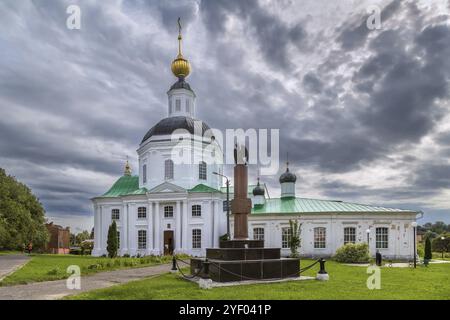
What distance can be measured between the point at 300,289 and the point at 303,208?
2449 centimetres

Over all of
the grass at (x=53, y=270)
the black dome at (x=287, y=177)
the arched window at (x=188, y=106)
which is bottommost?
the grass at (x=53, y=270)

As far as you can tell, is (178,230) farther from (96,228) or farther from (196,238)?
(96,228)

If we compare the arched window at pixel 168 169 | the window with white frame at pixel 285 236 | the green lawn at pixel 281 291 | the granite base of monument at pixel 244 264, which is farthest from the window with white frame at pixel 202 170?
the green lawn at pixel 281 291

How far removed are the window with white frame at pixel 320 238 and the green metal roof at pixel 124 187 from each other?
19.1 meters

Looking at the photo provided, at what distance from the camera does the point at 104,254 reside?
39.8 m

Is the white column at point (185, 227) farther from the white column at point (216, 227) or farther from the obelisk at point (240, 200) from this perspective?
the obelisk at point (240, 200)

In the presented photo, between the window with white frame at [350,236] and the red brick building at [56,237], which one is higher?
the window with white frame at [350,236]

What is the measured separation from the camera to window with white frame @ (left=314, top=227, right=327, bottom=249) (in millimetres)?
35031

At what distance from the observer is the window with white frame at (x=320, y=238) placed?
3503 centimetres

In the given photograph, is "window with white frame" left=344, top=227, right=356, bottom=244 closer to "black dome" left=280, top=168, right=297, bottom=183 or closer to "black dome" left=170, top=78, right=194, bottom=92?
"black dome" left=280, top=168, right=297, bottom=183

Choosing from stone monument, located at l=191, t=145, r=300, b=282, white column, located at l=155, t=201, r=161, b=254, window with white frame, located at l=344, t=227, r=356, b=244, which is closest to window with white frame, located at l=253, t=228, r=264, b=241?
window with white frame, located at l=344, t=227, r=356, b=244

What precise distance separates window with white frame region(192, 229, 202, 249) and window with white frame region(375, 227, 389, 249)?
618 inches

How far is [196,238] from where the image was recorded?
37562mm

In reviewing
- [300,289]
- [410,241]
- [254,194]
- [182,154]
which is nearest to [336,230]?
[410,241]
